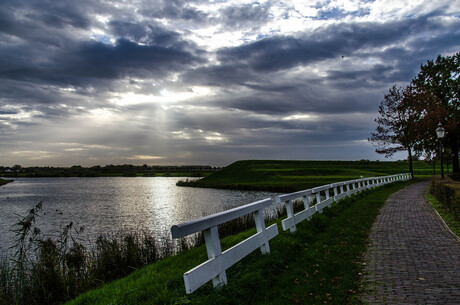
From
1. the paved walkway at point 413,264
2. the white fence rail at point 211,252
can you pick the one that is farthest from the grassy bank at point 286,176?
the white fence rail at point 211,252

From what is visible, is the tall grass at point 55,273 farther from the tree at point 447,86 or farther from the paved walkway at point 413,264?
the tree at point 447,86

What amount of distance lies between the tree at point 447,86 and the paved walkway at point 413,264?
1525 inches

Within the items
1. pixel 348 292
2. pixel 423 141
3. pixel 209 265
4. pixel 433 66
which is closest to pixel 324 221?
pixel 348 292

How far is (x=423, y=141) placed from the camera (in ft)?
151

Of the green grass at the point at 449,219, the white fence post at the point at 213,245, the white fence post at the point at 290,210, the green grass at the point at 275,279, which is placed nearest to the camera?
the white fence post at the point at 213,245

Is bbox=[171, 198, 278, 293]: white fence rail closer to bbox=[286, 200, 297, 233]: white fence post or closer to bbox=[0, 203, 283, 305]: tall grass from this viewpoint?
bbox=[286, 200, 297, 233]: white fence post

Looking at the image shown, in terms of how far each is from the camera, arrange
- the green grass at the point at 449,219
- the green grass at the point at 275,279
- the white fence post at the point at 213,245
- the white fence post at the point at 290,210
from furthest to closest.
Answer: the green grass at the point at 449,219 → the white fence post at the point at 290,210 → the green grass at the point at 275,279 → the white fence post at the point at 213,245

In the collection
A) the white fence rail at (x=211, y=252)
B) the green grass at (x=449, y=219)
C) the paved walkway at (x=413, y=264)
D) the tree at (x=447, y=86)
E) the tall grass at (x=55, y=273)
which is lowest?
the tall grass at (x=55, y=273)

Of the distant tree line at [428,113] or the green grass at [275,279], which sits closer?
the green grass at [275,279]

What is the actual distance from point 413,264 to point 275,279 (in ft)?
10.3

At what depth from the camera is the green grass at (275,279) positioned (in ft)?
17.1

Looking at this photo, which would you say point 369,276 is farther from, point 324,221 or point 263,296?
point 324,221

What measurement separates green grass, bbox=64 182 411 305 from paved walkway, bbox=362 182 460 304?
37 centimetres

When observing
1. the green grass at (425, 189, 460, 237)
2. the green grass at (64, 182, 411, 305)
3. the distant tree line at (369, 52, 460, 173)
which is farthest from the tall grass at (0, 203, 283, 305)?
the distant tree line at (369, 52, 460, 173)
